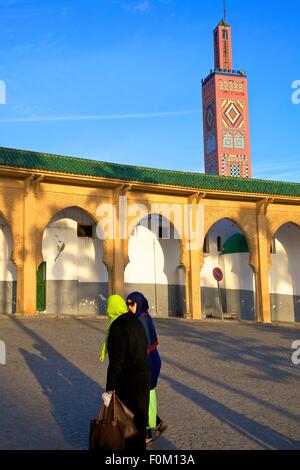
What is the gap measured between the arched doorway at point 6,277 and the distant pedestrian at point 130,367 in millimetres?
14841

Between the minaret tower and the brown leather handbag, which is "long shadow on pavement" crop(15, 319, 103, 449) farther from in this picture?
the minaret tower

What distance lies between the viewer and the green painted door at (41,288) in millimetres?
19031

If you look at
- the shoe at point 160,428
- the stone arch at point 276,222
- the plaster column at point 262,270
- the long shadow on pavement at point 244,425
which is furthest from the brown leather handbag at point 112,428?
the stone arch at point 276,222

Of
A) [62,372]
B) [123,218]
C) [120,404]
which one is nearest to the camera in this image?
[120,404]

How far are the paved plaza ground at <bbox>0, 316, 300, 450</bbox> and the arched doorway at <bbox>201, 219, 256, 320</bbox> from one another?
28.6ft

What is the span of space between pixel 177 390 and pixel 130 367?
11.0 ft

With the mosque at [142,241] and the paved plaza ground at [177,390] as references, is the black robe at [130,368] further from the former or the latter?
the mosque at [142,241]

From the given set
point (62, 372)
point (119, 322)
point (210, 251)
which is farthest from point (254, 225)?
point (119, 322)

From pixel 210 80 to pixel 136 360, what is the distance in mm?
38641

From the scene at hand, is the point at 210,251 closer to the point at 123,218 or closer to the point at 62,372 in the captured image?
the point at 123,218

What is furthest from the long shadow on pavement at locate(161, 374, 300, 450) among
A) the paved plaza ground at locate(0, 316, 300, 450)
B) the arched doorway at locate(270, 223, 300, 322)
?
the arched doorway at locate(270, 223, 300, 322)

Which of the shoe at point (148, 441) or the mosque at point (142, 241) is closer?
the shoe at point (148, 441)

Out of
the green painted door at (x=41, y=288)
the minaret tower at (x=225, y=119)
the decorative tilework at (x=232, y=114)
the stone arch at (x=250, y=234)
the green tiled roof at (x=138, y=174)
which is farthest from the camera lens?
the decorative tilework at (x=232, y=114)

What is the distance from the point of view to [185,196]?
20.0 metres
